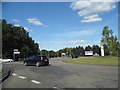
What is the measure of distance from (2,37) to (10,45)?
551cm

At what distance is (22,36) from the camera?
71.9 metres

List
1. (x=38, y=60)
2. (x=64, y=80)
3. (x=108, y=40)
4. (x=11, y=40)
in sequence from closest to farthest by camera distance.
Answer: (x=64, y=80) → (x=38, y=60) → (x=108, y=40) → (x=11, y=40)

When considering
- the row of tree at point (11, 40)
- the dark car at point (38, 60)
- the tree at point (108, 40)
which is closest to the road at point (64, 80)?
the dark car at point (38, 60)

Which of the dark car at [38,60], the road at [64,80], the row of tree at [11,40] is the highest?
the row of tree at [11,40]

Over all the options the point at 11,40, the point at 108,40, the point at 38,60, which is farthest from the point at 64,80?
the point at 11,40

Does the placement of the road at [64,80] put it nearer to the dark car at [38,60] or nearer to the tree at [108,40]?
the dark car at [38,60]

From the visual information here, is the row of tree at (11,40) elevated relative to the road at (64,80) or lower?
elevated

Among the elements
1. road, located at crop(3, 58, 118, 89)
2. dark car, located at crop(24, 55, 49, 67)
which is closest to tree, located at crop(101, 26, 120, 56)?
dark car, located at crop(24, 55, 49, 67)

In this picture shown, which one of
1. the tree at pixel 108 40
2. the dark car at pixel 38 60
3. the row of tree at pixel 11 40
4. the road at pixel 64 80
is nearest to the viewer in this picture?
the road at pixel 64 80

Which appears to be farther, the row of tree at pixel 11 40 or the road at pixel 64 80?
the row of tree at pixel 11 40

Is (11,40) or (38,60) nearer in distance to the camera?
(38,60)

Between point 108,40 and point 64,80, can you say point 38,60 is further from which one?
point 108,40

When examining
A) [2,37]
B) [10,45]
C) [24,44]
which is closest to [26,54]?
[24,44]

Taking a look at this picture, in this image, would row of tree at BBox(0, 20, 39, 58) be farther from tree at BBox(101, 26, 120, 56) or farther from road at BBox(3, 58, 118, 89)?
road at BBox(3, 58, 118, 89)
